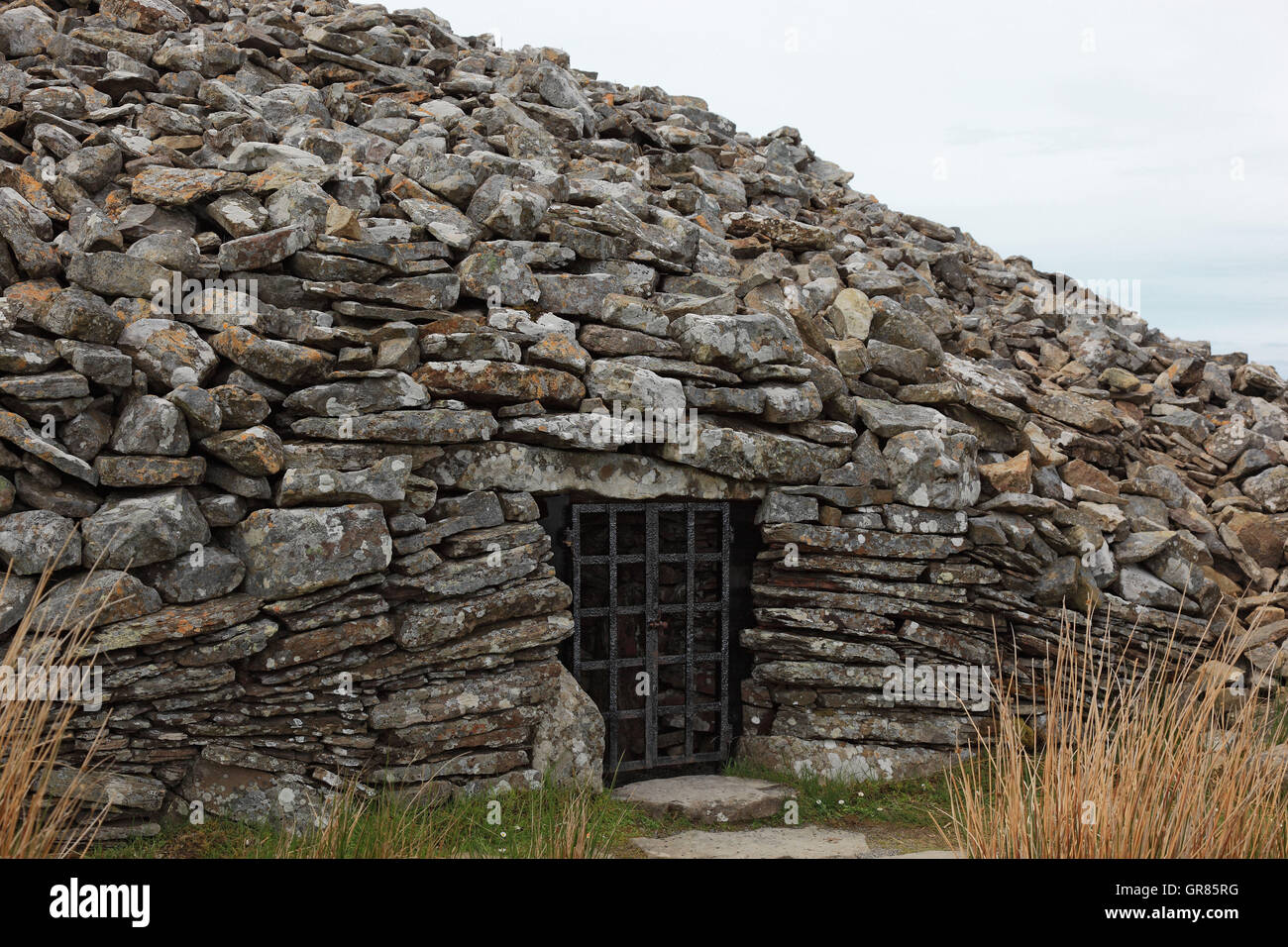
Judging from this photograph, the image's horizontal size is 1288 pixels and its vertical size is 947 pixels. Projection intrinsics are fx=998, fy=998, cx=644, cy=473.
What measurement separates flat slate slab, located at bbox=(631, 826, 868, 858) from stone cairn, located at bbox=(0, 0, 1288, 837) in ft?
2.89

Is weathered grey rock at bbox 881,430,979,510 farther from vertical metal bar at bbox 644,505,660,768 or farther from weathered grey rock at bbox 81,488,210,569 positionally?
weathered grey rock at bbox 81,488,210,569

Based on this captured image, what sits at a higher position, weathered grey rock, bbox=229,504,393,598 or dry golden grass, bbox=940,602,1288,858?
weathered grey rock, bbox=229,504,393,598

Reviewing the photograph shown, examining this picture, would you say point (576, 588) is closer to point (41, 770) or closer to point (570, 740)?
point (570, 740)

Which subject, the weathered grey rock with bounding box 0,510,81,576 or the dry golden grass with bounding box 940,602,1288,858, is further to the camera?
the weathered grey rock with bounding box 0,510,81,576

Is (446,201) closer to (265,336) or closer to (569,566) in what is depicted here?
(265,336)

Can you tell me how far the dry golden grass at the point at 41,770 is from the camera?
3.69 metres

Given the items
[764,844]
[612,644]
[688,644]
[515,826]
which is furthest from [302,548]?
[764,844]

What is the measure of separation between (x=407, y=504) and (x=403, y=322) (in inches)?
51.8

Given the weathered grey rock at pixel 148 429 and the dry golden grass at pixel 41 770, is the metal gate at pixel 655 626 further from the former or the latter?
the dry golden grass at pixel 41 770

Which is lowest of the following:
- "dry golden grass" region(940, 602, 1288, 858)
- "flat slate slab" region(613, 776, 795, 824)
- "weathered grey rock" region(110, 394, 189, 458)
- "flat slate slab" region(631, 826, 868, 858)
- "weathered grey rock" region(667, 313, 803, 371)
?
"flat slate slab" region(631, 826, 868, 858)

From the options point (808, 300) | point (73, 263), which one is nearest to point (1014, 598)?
point (808, 300)

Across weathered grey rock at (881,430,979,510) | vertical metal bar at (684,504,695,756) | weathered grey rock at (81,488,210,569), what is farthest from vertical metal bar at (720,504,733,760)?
weathered grey rock at (81,488,210,569)

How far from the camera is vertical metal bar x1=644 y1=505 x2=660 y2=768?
792 cm
